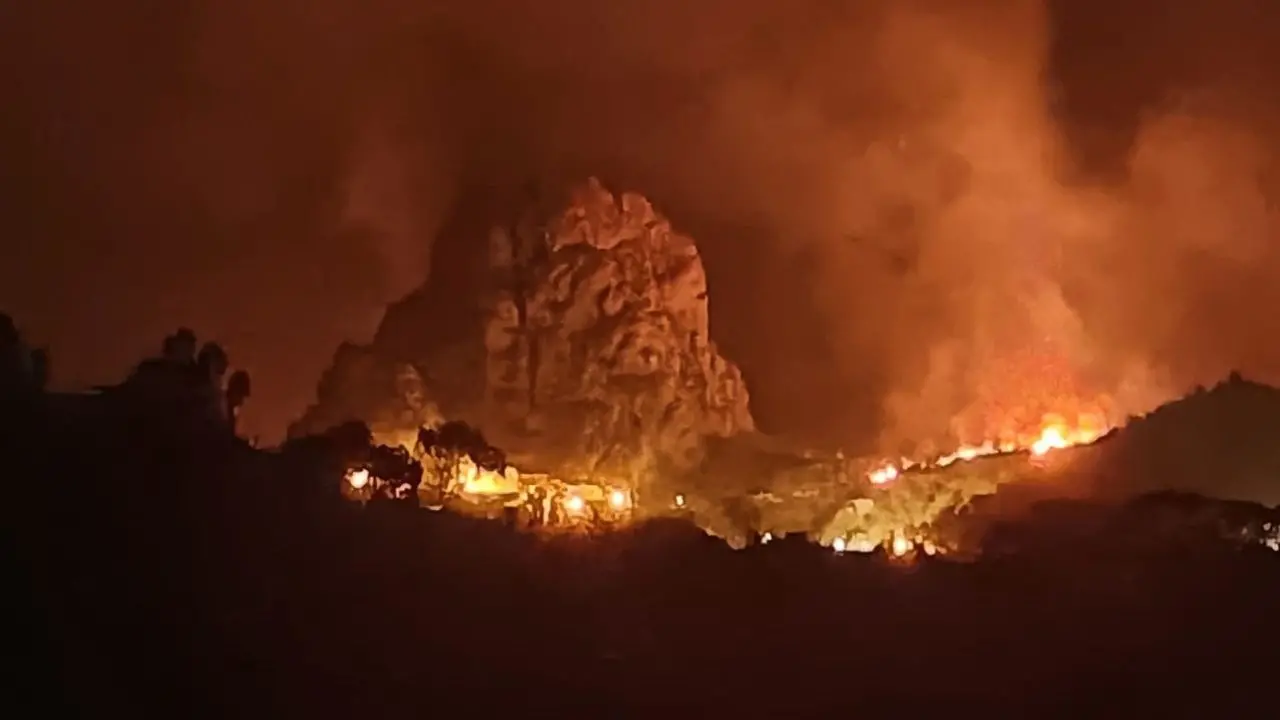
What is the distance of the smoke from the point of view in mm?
3682

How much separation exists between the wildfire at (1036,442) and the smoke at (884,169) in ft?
0.24

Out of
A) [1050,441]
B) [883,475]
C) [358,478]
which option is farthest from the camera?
[1050,441]

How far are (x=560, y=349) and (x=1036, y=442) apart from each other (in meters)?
1.29

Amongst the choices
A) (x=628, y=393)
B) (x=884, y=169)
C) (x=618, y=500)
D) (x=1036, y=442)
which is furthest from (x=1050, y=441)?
(x=618, y=500)

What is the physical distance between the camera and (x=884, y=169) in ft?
12.6

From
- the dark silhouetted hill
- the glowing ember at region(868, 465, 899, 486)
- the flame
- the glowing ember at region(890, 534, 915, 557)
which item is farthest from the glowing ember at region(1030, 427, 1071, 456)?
the dark silhouetted hill

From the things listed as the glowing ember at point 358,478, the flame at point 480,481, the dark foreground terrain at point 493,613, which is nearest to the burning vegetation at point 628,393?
the flame at point 480,481

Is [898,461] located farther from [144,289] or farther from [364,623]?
[364,623]

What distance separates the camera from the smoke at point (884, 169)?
12.1ft

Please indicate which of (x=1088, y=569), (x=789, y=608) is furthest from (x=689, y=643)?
(x=1088, y=569)

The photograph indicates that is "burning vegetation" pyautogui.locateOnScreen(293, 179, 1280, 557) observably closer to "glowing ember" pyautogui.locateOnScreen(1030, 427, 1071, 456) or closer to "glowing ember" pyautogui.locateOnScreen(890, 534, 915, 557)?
"glowing ember" pyautogui.locateOnScreen(1030, 427, 1071, 456)

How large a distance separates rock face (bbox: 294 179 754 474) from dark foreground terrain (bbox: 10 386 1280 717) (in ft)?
5.00

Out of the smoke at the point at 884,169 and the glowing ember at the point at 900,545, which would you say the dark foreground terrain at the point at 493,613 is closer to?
the glowing ember at the point at 900,545

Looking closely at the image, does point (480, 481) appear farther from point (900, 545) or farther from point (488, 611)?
point (488, 611)
